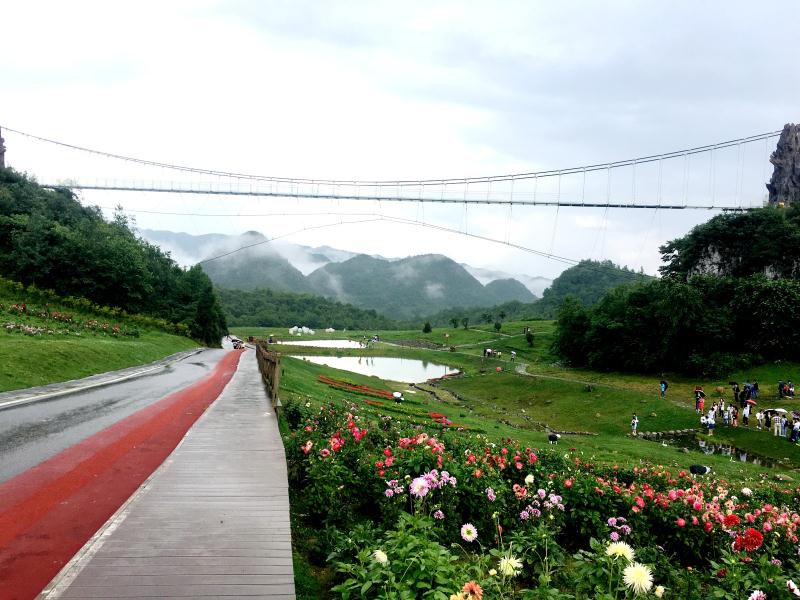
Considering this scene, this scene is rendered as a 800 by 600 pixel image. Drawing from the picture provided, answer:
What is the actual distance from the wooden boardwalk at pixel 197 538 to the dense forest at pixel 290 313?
157379mm

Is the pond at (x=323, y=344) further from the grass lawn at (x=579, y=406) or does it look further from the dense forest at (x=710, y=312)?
the dense forest at (x=710, y=312)

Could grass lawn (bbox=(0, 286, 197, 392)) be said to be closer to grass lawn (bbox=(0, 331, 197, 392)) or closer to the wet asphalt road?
grass lawn (bbox=(0, 331, 197, 392))

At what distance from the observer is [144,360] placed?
35.5m

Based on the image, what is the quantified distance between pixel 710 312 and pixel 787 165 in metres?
37.0

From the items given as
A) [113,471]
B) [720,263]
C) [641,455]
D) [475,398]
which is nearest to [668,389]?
[475,398]

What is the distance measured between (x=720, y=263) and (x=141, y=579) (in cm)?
7492

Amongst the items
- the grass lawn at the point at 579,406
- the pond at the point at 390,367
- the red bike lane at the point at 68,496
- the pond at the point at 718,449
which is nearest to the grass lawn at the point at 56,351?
the red bike lane at the point at 68,496

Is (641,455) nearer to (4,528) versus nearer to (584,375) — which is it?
(4,528)

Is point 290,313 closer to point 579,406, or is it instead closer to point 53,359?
point 579,406

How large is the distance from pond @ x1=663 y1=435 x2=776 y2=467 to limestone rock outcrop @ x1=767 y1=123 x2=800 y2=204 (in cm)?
5968

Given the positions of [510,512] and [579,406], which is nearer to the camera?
[510,512]

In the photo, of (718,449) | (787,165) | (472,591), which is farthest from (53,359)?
(787,165)

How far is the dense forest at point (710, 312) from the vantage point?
46969 millimetres

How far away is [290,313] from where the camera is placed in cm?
17688
